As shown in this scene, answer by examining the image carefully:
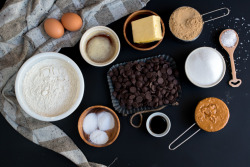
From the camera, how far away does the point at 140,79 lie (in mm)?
1365

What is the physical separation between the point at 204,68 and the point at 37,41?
0.91 m

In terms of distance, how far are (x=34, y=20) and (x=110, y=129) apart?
0.71 m

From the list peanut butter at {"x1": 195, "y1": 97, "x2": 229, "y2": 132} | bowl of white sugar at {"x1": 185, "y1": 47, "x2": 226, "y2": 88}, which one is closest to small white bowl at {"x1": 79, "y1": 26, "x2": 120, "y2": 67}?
bowl of white sugar at {"x1": 185, "y1": 47, "x2": 226, "y2": 88}

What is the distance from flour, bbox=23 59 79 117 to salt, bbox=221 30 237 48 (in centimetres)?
83

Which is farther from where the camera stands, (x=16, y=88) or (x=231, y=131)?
(x=231, y=131)

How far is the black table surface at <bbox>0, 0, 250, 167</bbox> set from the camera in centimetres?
140

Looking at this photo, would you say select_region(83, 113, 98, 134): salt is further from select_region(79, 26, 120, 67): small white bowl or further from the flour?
select_region(79, 26, 120, 67): small white bowl

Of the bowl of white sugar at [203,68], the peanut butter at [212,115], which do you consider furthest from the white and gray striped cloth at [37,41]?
the peanut butter at [212,115]

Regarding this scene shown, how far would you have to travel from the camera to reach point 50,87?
1.31m

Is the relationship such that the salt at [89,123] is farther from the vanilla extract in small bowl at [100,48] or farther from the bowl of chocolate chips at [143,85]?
the vanilla extract in small bowl at [100,48]

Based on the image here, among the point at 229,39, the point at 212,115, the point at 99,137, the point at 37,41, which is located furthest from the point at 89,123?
the point at 229,39

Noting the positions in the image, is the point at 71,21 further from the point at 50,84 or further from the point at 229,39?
the point at 229,39

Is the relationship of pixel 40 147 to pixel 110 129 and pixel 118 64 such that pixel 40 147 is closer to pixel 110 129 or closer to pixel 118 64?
pixel 110 129

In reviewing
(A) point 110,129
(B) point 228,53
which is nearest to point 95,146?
(A) point 110,129
